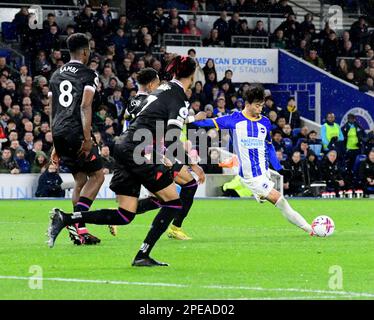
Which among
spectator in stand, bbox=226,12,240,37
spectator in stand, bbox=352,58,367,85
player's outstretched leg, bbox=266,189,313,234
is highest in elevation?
spectator in stand, bbox=226,12,240,37

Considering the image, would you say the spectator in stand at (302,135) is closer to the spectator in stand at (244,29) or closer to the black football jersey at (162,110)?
the spectator in stand at (244,29)

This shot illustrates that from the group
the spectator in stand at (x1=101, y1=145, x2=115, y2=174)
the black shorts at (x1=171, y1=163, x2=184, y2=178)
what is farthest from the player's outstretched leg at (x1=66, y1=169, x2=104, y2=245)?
the spectator in stand at (x1=101, y1=145, x2=115, y2=174)

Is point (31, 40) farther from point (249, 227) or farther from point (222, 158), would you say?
point (249, 227)

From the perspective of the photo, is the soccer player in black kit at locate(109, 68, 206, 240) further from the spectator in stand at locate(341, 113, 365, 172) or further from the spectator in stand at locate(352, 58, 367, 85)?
the spectator in stand at locate(352, 58, 367, 85)

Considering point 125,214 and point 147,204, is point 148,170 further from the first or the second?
Result: point 147,204

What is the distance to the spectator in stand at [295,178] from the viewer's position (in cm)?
2789

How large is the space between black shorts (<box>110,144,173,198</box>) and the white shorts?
4.38 m

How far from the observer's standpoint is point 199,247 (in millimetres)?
13117

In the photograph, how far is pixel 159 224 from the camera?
10.5m

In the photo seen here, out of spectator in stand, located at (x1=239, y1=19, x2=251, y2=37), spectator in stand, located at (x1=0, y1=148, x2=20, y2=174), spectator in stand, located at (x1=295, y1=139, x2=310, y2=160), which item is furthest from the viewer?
spectator in stand, located at (x1=239, y1=19, x2=251, y2=37)

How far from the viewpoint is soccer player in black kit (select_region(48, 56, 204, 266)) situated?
10.6 metres

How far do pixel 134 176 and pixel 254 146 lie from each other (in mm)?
4803

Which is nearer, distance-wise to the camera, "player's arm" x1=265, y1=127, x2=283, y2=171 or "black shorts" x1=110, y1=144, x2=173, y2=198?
"black shorts" x1=110, y1=144, x2=173, y2=198

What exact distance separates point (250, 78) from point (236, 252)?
21263 mm
